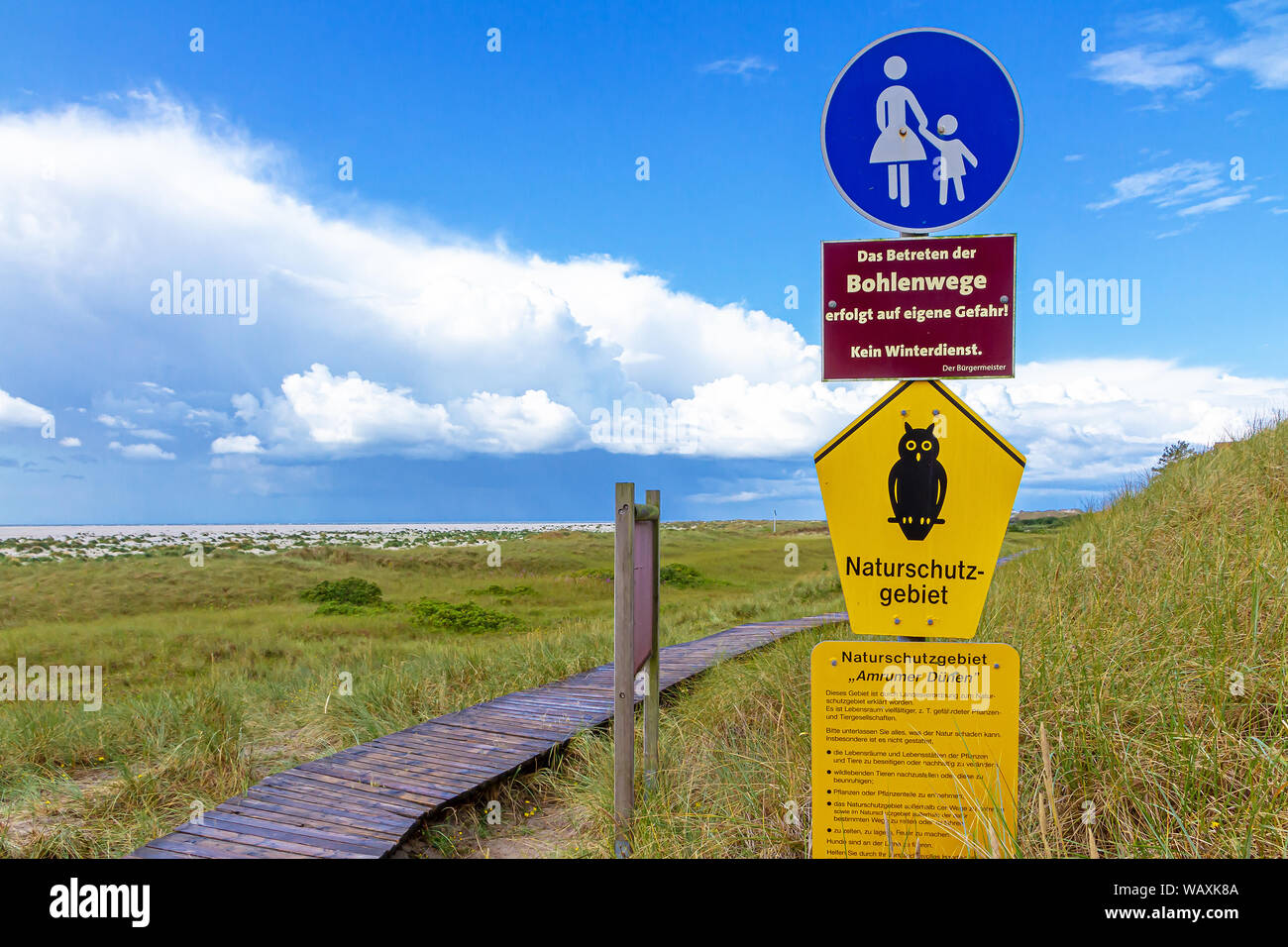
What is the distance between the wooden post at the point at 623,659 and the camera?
157 inches

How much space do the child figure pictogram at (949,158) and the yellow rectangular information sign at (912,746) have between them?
2137 mm

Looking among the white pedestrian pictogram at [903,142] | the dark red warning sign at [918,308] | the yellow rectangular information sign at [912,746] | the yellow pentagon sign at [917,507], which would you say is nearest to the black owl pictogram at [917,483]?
the yellow pentagon sign at [917,507]

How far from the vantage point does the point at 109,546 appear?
51844 millimetres

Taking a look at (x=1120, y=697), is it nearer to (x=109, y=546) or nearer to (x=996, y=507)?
(x=996, y=507)

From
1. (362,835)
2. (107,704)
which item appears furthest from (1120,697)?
(107,704)

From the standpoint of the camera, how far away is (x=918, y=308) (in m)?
3.29

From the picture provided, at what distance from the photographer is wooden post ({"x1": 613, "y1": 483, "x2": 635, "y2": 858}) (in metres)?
3.98

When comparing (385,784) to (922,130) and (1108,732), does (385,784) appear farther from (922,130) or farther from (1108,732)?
(922,130)

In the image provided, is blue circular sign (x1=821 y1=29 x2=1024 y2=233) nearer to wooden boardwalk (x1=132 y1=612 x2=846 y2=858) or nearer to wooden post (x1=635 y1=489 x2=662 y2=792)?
wooden post (x1=635 y1=489 x2=662 y2=792)

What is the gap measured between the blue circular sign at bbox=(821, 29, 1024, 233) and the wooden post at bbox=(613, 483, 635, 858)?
6.59ft

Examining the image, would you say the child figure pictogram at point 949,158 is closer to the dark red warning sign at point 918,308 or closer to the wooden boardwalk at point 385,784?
the dark red warning sign at point 918,308

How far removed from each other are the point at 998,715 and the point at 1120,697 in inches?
47.4

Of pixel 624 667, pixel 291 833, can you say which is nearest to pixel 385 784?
pixel 291 833

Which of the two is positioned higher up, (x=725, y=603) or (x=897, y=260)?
(x=897, y=260)
